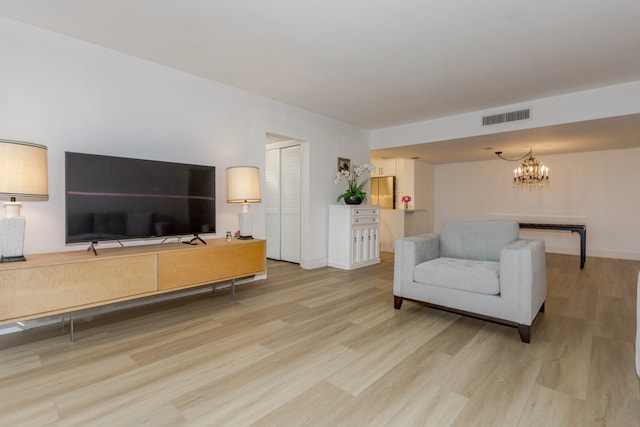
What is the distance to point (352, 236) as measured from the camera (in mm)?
4773

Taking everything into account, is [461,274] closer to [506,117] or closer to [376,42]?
[376,42]

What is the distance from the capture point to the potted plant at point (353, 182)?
4.96 meters

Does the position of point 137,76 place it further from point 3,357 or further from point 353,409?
point 353,409

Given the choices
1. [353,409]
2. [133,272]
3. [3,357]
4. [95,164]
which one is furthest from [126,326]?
[353,409]

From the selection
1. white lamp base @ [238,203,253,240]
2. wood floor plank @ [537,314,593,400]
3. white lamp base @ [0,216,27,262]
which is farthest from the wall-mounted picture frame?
white lamp base @ [0,216,27,262]

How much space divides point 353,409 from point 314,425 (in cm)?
22

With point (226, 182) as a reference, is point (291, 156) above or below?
above

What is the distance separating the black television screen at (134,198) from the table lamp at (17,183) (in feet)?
0.83

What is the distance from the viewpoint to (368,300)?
325 cm

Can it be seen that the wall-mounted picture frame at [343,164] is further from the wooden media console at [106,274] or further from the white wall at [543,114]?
the wooden media console at [106,274]

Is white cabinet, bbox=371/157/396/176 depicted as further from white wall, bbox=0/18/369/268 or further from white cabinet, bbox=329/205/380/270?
white wall, bbox=0/18/369/268

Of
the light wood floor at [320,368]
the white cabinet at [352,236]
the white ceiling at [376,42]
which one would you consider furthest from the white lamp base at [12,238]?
the white cabinet at [352,236]

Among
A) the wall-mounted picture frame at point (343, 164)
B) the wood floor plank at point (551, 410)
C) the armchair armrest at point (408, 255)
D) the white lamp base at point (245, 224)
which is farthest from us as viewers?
the wall-mounted picture frame at point (343, 164)

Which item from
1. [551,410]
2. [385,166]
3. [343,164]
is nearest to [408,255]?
[551,410]
